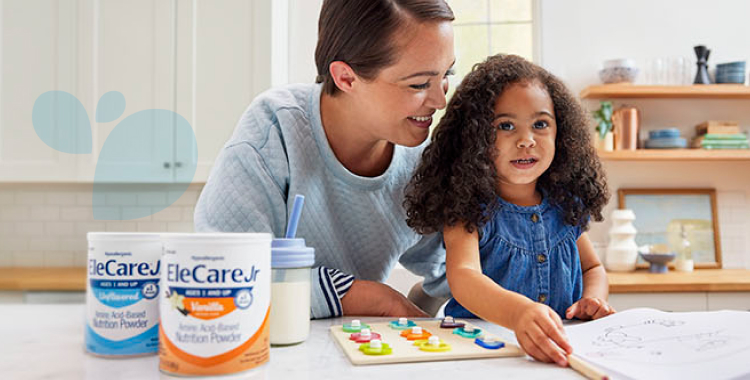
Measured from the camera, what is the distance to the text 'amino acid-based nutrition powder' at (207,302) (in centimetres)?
50

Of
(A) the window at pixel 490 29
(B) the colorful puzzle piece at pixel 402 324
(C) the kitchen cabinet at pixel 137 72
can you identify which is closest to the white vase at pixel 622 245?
(A) the window at pixel 490 29

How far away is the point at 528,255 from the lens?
116cm

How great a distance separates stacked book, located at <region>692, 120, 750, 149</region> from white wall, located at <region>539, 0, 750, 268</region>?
0.43ft

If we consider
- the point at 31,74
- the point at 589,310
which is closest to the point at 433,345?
the point at 589,310

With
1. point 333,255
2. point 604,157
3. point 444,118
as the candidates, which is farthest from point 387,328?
point 604,157

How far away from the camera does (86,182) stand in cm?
309

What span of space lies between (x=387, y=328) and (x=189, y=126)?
2.51 m

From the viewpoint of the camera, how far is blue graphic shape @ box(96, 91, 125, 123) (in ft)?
9.79

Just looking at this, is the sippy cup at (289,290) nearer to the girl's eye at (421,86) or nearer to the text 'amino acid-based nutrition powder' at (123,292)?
the text 'amino acid-based nutrition powder' at (123,292)

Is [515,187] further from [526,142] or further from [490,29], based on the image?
[490,29]

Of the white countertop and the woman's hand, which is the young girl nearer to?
the woman's hand

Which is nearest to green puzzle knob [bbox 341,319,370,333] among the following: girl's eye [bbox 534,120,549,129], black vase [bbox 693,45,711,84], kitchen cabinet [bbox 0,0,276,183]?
girl's eye [bbox 534,120,549,129]

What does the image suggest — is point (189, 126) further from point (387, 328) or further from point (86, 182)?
point (387, 328)

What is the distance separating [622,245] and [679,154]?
0.54 meters
